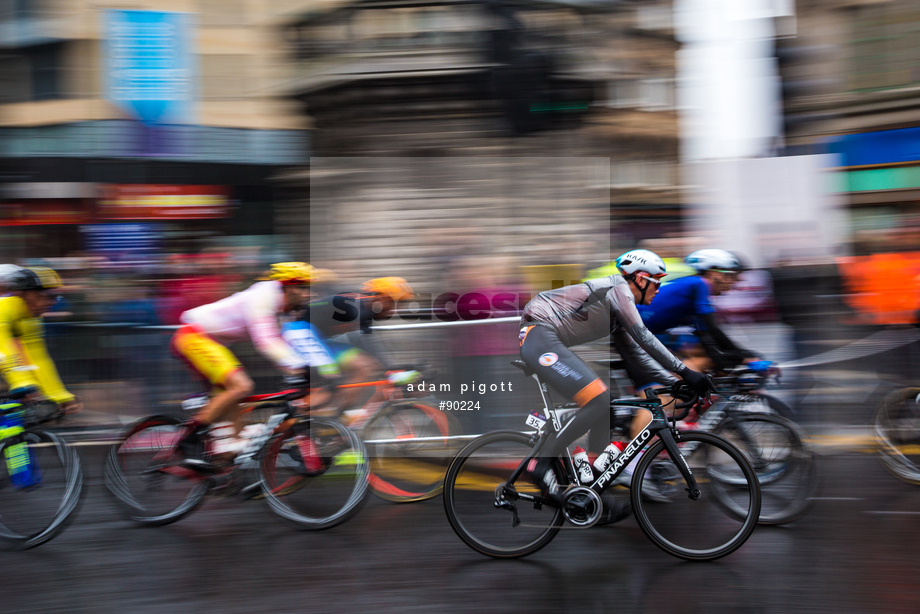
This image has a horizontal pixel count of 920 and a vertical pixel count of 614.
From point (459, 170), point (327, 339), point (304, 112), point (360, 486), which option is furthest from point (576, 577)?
point (304, 112)

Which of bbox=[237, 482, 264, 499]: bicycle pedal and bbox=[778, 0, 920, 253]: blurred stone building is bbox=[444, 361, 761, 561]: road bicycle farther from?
bbox=[778, 0, 920, 253]: blurred stone building

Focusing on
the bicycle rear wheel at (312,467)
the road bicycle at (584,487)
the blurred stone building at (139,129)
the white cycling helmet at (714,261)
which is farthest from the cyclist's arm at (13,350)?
the blurred stone building at (139,129)

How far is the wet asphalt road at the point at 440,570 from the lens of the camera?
419cm

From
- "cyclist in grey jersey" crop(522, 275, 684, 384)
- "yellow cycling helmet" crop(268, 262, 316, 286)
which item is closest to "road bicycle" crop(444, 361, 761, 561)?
"cyclist in grey jersey" crop(522, 275, 684, 384)

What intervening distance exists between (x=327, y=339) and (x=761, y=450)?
3139 mm

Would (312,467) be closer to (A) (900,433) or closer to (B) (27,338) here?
(B) (27,338)

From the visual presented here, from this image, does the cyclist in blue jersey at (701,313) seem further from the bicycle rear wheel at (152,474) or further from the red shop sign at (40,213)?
the red shop sign at (40,213)

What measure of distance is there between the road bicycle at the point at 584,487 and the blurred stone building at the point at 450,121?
12.4 feet

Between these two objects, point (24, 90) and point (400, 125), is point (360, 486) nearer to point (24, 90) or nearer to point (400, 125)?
point (400, 125)

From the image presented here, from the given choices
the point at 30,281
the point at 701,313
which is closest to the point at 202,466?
the point at 30,281

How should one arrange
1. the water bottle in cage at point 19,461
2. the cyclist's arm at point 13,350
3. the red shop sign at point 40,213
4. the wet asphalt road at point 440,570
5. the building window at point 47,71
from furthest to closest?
the building window at point 47,71
the red shop sign at point 40,213
the cyclist's arm at point 13,350
the water bottle in cage at point 19,461
the wet asphalt road at point 440,570

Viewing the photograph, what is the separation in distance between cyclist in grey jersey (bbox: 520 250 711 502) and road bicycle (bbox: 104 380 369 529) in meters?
1.38

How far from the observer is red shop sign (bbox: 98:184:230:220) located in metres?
11.6

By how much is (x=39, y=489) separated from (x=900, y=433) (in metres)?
5.75
